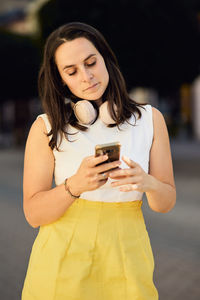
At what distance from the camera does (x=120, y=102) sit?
66.7 inches

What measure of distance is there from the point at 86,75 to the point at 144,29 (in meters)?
7.19

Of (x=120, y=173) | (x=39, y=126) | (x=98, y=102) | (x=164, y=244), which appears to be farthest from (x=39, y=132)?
(x=164, y=244)

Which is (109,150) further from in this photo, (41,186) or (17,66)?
(17,66)

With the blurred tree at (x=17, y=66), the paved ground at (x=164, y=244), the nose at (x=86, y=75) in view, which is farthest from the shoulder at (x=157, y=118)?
the blurred tree at (x=17, y=66)

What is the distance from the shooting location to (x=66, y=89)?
179 cm

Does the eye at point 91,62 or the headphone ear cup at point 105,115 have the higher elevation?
the eye at point 91,62

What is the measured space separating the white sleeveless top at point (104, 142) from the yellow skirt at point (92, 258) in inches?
1.9

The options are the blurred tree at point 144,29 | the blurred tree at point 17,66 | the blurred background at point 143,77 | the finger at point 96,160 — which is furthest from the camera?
the blurred tree at point 17,66

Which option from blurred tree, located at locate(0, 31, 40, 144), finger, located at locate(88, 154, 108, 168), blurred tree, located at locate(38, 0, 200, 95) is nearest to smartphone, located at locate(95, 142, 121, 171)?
finger, located at locate(88, 154, 108, 168)

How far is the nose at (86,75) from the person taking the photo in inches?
64.4

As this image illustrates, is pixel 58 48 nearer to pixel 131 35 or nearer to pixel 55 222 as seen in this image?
pixel 55 222

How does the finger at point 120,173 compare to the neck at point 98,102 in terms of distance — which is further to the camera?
the neck at point 98,102

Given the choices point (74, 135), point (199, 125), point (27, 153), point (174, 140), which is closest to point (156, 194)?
point (74, 135)

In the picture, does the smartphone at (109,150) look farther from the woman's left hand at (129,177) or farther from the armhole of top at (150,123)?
the armhole of top at (150,123)
